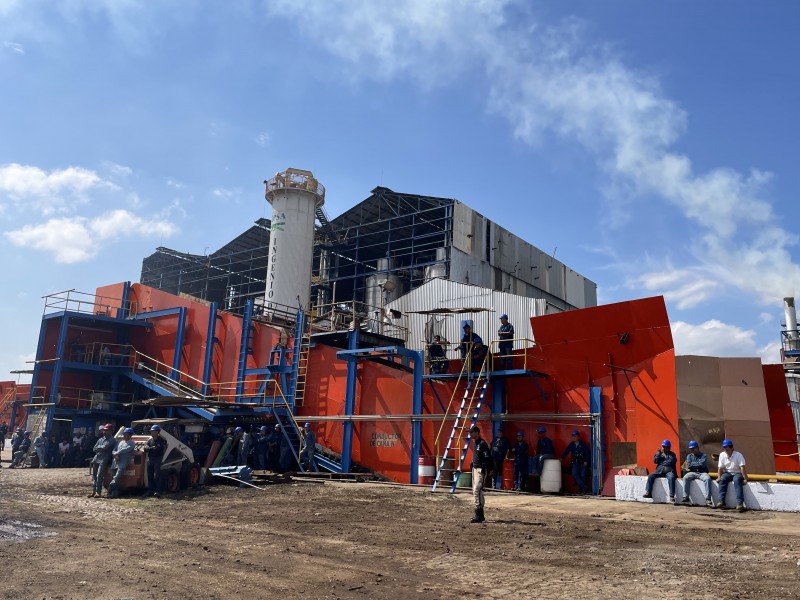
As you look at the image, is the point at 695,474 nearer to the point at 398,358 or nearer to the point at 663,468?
the point at 663,468

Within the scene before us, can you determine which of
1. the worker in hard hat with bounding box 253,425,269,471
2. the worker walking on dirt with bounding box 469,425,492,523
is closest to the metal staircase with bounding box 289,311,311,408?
the worker in hard hat with bounding box 253,425,269,471

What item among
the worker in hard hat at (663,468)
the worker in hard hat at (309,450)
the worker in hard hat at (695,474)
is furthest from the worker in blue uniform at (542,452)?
the worker in hard hat at (309,450)

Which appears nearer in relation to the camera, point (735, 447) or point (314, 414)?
point (735, 447)

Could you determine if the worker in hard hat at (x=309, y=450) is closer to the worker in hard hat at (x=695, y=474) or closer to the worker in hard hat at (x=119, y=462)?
the worker in hard hat at (x=119, y=462)

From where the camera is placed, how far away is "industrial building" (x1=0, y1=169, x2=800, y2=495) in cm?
1731

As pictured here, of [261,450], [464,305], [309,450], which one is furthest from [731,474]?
[464,305]

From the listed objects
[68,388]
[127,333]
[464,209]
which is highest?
[464,209]

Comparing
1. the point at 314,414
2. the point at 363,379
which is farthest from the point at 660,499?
the point at 314,414

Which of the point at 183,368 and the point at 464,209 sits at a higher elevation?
the point at 464,209

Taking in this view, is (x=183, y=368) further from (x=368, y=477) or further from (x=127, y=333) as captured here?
(x=368, y=477)

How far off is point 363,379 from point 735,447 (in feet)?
39.0

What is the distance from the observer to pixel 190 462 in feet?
56.3

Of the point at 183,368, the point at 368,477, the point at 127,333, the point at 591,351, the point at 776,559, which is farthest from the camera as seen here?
the point at 127,333

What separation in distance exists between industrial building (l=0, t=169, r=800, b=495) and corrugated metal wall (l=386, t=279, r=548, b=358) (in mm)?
99
